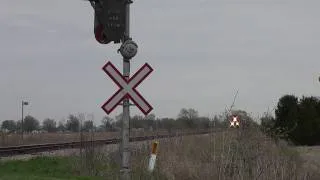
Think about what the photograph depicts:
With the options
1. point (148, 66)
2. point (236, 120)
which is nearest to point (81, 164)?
point (236, 120)

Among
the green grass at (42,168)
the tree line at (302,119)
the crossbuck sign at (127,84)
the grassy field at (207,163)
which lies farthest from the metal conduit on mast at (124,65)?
the tree line at (302,119)

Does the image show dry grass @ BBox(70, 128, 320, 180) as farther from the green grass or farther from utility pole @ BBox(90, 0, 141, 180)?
utility pole @ BBox(90, 0, 141, 180)

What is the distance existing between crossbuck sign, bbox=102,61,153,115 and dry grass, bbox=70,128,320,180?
4.02 meters

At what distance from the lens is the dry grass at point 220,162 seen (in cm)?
1595

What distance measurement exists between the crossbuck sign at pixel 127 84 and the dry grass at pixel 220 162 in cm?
402

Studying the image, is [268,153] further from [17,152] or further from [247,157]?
[17,152]

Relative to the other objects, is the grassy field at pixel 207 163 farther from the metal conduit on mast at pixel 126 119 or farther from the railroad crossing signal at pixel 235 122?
the metal conduit on mast at pixel 126 119

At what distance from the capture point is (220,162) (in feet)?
51.8

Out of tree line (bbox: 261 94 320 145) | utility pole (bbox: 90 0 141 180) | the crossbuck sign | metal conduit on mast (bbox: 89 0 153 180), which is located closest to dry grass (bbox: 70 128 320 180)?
utility pole (bbox: 90 0 141 180)

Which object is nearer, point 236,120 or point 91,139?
point 236,120

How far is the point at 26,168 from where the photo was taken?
855 inches

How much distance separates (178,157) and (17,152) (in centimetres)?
1771

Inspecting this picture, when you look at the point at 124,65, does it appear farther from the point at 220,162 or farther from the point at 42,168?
the point at 42,168

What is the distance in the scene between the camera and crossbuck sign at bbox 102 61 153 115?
12.2 metres
